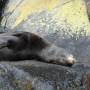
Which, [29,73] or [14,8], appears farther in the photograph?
[14,8]

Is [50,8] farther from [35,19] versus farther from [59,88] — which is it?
[59,88]

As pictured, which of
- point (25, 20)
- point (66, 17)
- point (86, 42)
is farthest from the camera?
point (25, 20)

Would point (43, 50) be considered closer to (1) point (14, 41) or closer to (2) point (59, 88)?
(1) point (14, 41)

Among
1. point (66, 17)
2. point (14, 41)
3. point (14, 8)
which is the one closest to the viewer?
point (14, 41)

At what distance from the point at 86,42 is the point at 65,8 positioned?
38.9 inches

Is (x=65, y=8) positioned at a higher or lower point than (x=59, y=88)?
higher

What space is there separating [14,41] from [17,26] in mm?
2424

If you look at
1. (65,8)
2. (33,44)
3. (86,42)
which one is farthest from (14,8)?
(33,44)

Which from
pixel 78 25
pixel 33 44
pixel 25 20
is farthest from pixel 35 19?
pixel 33 44

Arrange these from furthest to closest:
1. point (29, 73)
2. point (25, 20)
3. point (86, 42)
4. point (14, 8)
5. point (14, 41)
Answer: point (14, 8)
point (25, 20)
point (86, 42)
point (14, 41)
point (29, 73)

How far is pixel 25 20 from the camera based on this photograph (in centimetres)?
871

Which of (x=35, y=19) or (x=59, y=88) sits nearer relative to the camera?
(x=59, y=88)

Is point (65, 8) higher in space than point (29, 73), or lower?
higher

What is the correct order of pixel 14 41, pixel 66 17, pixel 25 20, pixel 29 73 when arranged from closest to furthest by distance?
pixel 29 73, pixel 14 41, pixel 66 17, pixel 25 20
